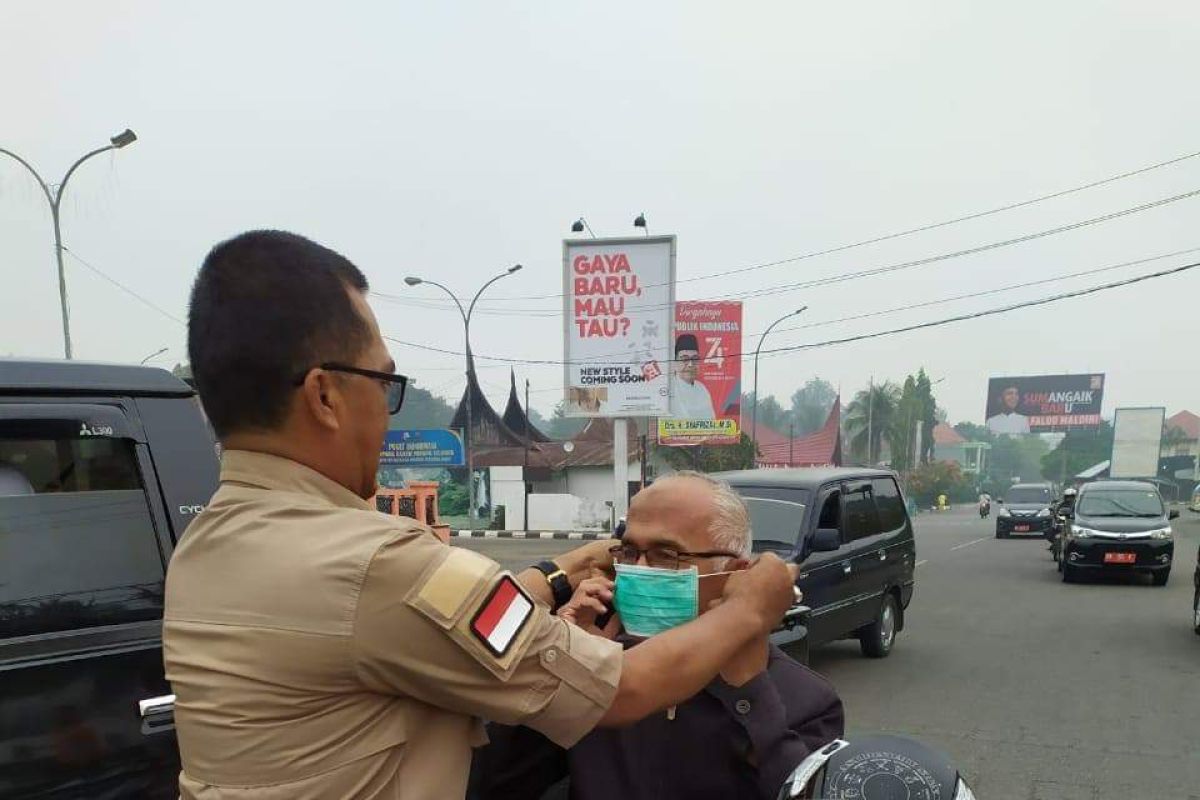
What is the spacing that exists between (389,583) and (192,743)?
0.36 metres

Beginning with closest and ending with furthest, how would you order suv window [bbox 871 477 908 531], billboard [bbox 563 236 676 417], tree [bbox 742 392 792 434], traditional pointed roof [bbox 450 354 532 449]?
suv window [bbox 871 477 908 531], billboard [bbox 563 236 676 417], traditional pointed roof [bbox 450 354 532 449], tree [bbox 742 392 792 434]

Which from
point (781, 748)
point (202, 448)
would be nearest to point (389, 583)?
point (781, 748)

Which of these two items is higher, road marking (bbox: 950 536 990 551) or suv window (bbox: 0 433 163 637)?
suv window (bbox: 0 433 163 637)

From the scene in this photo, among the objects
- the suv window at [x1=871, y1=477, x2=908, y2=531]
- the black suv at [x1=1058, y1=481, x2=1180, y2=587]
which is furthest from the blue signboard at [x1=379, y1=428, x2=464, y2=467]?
the suv window at [x1=871, y1=477, x2=908, y2=531]

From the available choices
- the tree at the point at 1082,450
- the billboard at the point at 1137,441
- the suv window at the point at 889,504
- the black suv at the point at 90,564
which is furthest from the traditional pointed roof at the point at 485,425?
the tree at the point at 1082,450

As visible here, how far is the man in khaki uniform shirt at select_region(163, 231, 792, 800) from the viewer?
96 centimetres

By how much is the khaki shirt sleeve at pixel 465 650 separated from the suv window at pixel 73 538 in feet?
4.67

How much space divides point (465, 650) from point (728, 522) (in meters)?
0.84

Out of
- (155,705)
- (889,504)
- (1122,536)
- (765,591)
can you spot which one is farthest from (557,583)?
(1122,536)

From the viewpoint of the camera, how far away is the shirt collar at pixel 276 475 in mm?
1102

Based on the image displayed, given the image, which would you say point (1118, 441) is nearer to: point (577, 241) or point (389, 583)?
point (577, 241)

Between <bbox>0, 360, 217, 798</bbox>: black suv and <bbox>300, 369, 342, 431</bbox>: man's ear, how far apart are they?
125 centimetres

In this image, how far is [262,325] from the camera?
3.52 feet

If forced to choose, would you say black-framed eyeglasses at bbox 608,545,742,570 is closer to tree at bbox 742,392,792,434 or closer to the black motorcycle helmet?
the black motorcycle helmet
